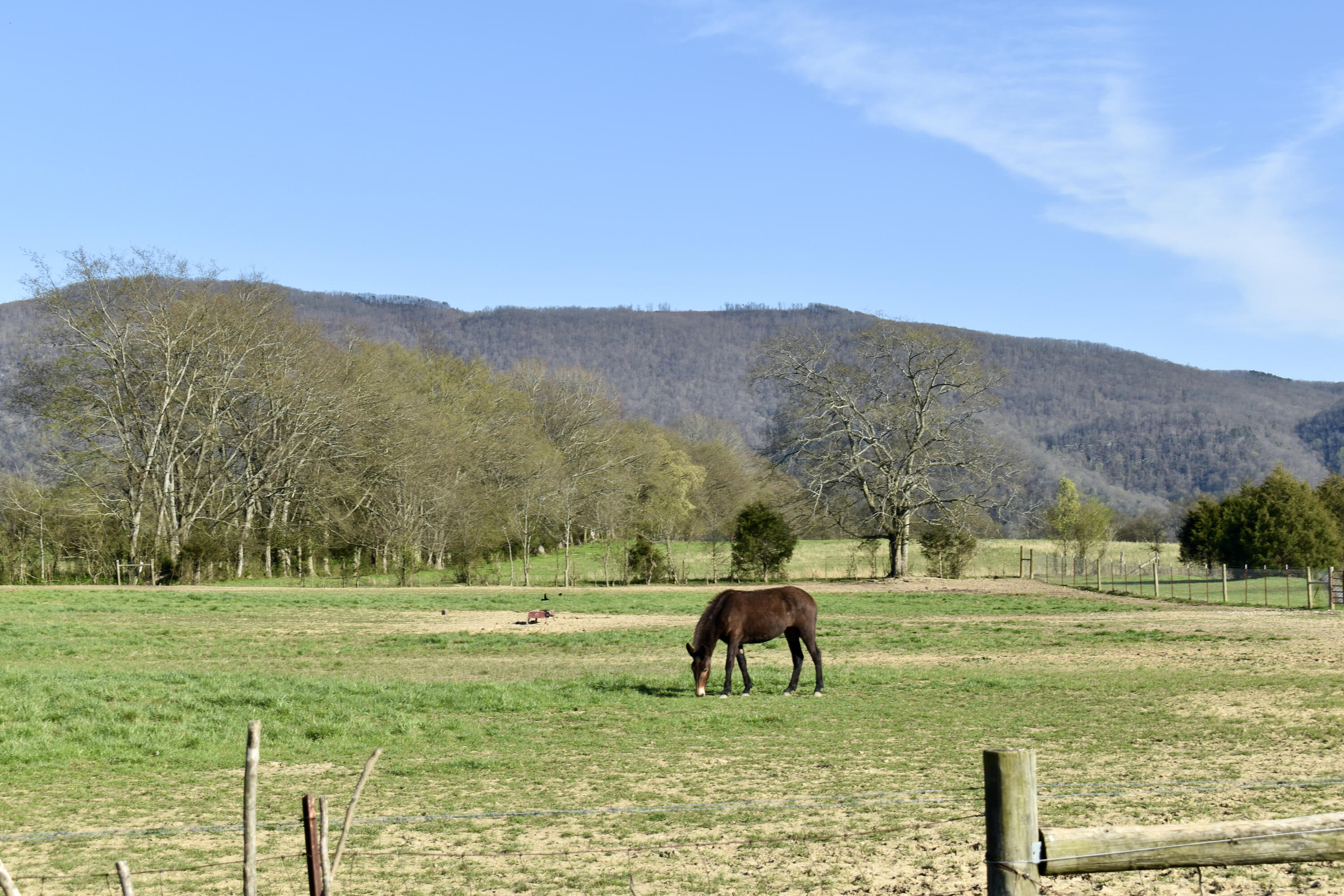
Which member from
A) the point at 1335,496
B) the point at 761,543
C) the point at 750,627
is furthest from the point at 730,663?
the point at 1335,496

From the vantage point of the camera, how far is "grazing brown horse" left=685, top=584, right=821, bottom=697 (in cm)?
1656

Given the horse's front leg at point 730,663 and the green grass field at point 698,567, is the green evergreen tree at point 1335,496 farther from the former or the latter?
the horse's front leg at point 730,663

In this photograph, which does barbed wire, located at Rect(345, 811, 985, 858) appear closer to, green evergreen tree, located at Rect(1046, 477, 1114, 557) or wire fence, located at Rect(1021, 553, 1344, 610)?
wire fence, located at Rect(1021, 553, 1344, 610)

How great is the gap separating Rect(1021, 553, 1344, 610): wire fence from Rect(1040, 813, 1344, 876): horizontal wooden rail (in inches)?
1503

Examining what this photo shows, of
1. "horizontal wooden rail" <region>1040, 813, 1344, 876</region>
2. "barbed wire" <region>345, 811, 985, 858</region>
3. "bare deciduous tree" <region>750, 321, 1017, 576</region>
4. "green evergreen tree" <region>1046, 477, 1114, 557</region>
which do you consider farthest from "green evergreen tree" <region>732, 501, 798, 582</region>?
"horizontal wooden rail" <region>1040, 813, 1344, 876</region>

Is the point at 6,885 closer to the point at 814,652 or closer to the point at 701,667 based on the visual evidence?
the point at 701,667

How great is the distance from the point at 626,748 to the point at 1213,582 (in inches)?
1919

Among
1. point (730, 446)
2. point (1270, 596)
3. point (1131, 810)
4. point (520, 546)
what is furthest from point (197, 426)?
point (730, 446)

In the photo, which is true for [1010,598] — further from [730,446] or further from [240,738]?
[730,446]

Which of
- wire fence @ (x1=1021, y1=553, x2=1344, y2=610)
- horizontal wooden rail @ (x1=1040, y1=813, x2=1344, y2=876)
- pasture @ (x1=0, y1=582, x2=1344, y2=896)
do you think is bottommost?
wire fence @ (x1=1021, y1=553, x2=1344, y2=610)

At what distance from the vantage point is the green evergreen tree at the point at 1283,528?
5191 cm

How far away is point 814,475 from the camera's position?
54.4 m

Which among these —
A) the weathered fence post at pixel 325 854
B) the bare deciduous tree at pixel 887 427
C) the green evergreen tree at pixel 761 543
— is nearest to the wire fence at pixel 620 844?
the weathered fence post at pixel 325 854

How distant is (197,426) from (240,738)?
46.9 m
